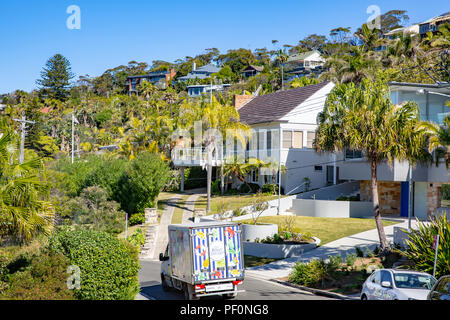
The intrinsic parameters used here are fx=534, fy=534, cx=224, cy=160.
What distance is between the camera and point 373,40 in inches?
2766

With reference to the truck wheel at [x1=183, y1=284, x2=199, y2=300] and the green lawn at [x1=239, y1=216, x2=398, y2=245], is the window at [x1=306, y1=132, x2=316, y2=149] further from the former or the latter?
the truck wheel at [x1=183, y1=284, x2=199, y2=300]

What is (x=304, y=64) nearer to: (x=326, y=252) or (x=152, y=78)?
(x=152, y=78)

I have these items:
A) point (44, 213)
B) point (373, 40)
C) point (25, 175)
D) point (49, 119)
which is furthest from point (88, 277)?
point (49, 119)

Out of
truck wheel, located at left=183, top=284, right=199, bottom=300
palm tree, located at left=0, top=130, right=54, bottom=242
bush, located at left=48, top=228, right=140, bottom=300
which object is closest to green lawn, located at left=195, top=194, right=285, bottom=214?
truck wheel, located at left=183, top=284, right=199, bottom=300

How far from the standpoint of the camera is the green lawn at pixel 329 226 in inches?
1249

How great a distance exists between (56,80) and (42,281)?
3942 inches

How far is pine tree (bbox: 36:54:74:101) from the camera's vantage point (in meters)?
107

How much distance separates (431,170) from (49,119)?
75258 millimetres

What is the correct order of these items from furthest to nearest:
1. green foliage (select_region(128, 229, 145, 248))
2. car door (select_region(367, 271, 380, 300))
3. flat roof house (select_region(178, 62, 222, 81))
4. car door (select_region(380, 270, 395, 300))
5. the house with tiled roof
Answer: flat roof house (select_region(178, 62, 222, 81)) < the house with tiled roof < green foliage (select_region(128, 229, 145, 248)) < car door (select_region(367, 271, 380, 300)) < car door (select_region(380, 270, 395, 300))

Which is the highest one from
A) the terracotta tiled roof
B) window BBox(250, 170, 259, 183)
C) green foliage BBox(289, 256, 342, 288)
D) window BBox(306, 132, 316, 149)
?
the terracotta tiled roof

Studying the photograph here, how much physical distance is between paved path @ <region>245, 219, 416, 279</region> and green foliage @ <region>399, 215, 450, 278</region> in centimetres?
610

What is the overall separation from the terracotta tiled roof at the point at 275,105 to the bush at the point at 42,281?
3142cm

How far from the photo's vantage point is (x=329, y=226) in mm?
33875

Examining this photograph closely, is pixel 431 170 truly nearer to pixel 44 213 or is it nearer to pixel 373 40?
pixel 44 213
